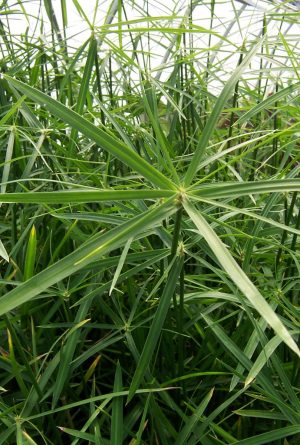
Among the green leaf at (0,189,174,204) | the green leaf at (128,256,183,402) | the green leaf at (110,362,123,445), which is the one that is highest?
the green leaf at (0,189,174,204)

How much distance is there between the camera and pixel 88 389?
0.85m

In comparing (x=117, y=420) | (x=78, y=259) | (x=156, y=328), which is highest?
(x=78, y=259)

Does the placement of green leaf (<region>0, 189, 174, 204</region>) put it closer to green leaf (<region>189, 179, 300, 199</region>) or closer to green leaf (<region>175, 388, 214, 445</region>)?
green leaf (<region>189, 179, 300, 199</region>)

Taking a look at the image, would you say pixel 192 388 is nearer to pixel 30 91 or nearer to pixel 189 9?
pixel 30 91

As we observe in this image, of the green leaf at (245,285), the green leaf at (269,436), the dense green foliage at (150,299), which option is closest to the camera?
the green leaf at (245,285)

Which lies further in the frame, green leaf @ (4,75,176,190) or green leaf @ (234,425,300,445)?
green leaf @ (234,425,300,445)

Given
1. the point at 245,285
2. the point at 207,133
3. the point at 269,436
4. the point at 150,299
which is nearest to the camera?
the point at 245,285

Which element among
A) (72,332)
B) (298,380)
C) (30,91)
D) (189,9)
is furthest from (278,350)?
(189,9)

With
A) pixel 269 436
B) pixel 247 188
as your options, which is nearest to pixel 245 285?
pixel 247 188

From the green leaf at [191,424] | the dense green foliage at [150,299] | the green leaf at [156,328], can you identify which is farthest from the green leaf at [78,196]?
the green leaf at [191,424]

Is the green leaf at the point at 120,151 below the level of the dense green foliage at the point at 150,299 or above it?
above

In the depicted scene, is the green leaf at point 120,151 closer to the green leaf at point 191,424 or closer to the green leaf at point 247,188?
the green leaf at point 247,188

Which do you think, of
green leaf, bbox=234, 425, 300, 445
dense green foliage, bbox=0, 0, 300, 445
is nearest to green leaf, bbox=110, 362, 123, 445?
dense green foliage, bbox=0, 0, 300, 445

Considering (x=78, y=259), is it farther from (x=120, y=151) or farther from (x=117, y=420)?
(x=117, y=420)
